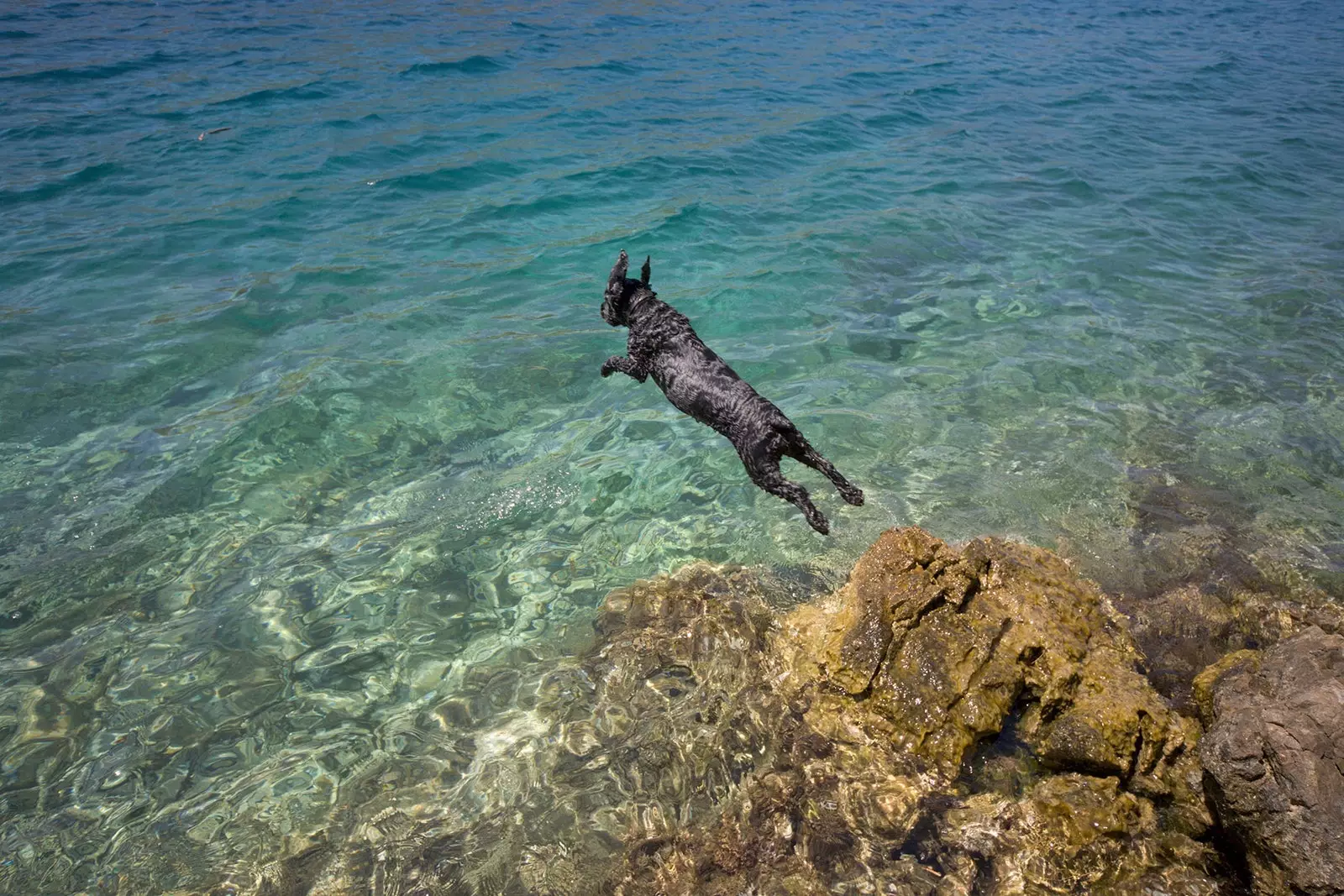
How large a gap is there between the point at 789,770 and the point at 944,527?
123 inches

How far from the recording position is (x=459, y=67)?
74.9 feet

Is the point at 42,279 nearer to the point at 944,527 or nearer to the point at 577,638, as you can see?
the point at 577,638

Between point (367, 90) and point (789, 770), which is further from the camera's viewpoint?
point (367, 90)

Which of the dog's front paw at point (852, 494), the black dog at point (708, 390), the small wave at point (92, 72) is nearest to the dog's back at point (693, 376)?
the black dog at point (708, 390)

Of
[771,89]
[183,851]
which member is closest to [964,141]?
[771,89]

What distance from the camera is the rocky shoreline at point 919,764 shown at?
169 inches

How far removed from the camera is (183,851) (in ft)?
16.2

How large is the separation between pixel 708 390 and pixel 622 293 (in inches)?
49.2

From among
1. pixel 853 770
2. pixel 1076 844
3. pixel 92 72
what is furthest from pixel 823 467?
pixel 92 72

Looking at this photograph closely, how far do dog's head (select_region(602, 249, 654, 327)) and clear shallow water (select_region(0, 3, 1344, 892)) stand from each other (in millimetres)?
2344

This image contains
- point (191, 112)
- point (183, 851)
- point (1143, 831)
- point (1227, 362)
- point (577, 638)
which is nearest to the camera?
point (1143, 831)

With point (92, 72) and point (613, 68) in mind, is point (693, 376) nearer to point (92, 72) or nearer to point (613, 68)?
point (613, 68)

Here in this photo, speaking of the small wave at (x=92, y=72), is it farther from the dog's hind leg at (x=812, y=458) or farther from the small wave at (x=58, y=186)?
the dog's hind leg at (x=812, y=458)

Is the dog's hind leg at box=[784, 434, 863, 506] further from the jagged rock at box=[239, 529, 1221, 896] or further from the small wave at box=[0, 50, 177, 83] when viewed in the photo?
the small wave at box=[0, 50, 177, 83]
